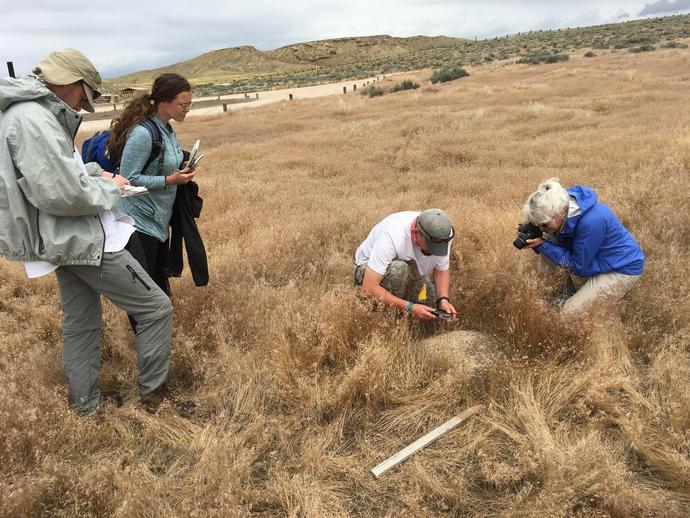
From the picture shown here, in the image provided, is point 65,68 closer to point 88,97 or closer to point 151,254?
point 88,97

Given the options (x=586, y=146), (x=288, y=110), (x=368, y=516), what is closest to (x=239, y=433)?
(x=368, y=516)

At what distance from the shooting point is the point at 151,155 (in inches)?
119

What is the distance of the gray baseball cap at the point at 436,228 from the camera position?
308cm

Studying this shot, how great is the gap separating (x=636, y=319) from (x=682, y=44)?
3580 cm

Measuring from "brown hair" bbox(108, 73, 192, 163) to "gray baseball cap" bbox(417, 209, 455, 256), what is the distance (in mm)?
1729

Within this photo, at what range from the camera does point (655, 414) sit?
2.47 meters

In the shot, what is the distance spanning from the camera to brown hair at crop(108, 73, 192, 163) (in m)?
3.01

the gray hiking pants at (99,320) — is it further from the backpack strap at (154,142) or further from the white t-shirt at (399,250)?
the white t-shirt at (399,250)

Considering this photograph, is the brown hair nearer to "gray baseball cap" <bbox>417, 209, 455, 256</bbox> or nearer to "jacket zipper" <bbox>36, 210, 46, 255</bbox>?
"jacket zipper" <bbox>36, 210, 46, 255</bbox>

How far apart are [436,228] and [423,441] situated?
51.3 inches

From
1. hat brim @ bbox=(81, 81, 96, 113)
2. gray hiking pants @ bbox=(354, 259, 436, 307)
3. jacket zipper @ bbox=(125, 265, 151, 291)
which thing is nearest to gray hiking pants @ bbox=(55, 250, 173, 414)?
jacket zipper @ bbox=(125, 265, 151, 291)

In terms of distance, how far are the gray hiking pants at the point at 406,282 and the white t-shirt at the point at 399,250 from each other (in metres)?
0.05

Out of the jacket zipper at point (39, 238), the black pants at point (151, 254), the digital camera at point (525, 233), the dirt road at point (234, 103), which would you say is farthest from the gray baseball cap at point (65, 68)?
the dirt road at point (234, 103)

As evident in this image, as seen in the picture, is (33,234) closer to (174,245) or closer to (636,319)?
(174,245)
